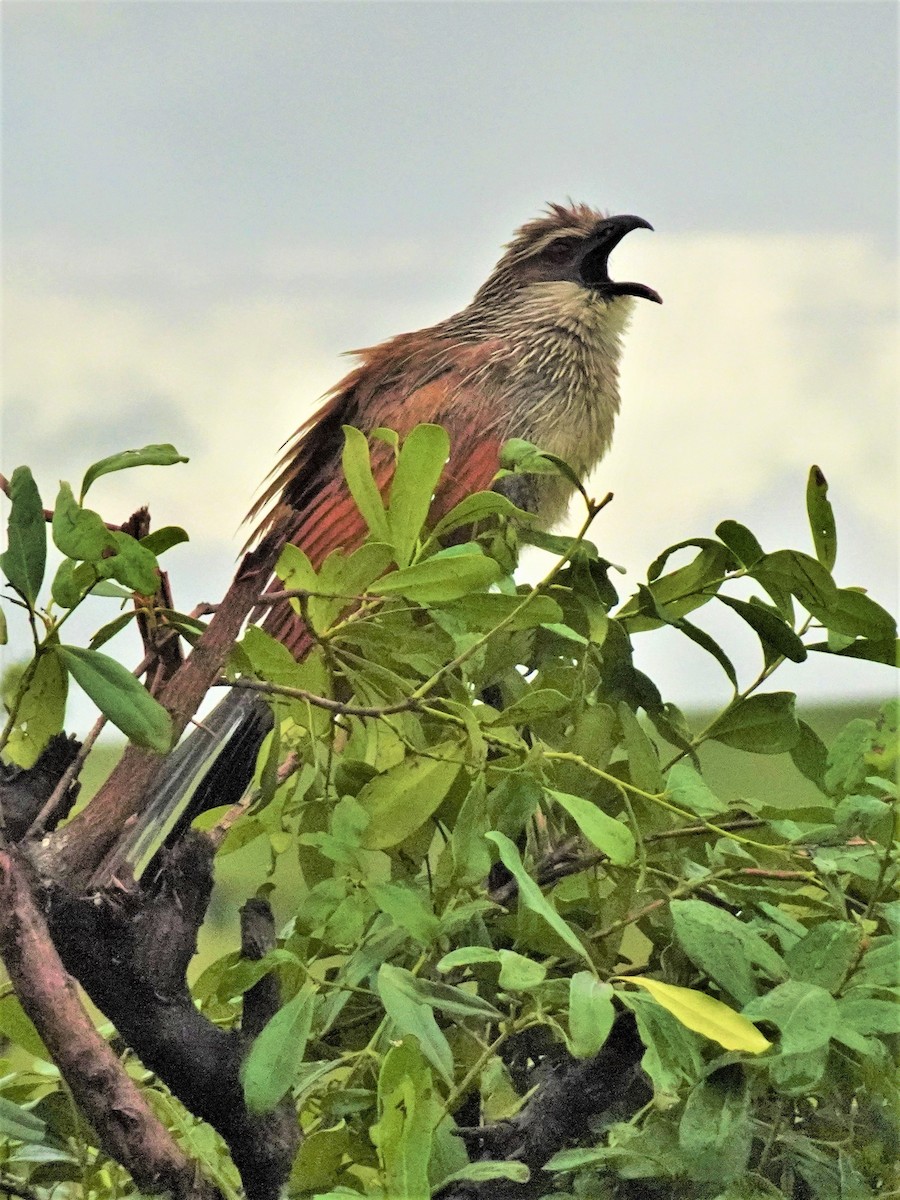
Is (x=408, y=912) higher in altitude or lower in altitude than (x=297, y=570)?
lower

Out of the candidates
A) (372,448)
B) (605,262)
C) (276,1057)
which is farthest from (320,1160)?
(605,262)

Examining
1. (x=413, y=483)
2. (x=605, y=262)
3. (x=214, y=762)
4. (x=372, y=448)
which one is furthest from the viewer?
(x=605, y=262)

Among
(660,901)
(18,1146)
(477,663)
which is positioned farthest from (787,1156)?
(18,1146)

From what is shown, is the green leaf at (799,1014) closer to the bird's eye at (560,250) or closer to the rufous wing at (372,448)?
the rufous wing at (372,448)

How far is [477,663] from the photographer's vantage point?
1.81 feet

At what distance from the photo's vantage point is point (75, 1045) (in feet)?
1.50

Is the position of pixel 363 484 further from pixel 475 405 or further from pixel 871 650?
pixel 475 405

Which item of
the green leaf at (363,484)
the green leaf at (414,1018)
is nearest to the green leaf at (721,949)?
the green leaf at (414,1018)

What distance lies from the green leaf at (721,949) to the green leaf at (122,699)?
22 cm

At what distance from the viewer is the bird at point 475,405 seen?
689 mm

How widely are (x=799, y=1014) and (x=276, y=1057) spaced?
0.66ft

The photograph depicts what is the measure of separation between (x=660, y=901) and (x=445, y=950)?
0.10 meters

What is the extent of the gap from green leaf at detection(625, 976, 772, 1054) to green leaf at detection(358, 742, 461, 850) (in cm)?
12

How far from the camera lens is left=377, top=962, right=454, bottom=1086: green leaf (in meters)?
0.45
